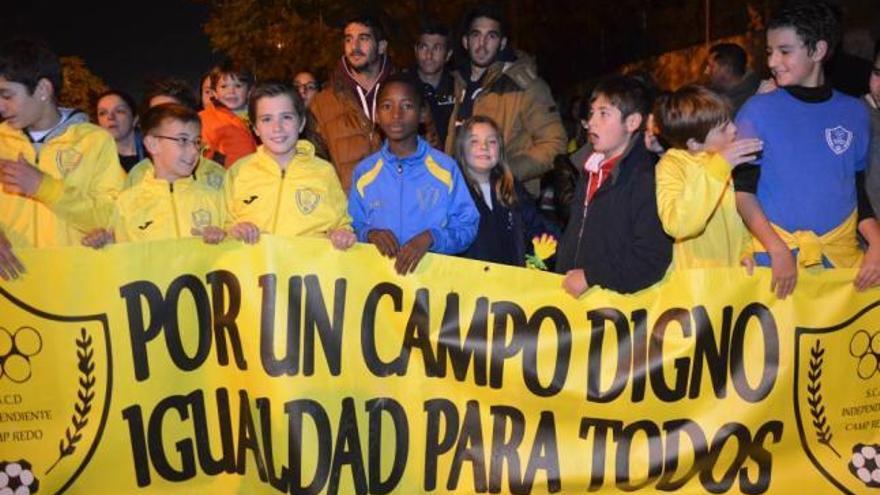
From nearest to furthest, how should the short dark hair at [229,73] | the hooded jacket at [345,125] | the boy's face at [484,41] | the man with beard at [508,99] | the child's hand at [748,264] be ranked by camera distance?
1. the child's hand at [748,264]
2. the hooded jacket at [345,125]
3. the man with beard at [508,99]
4. the boy's face at [484,41]
5. the short dark hair at [229,73]

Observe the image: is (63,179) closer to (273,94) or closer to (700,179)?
(273,94)

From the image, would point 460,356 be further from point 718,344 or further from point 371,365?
point 718,344

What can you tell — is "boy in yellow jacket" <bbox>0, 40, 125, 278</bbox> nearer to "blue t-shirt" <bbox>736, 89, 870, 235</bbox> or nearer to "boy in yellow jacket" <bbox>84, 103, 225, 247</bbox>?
"boy in yellow jacket" <bbox>84, 103, 225, 247</bbox>

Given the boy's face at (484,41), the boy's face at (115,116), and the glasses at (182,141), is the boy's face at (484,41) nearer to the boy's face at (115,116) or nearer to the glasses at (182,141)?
the boy's face at (115,116)

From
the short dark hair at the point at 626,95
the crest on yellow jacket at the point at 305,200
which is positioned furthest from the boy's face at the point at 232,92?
the short dark hair at the point at 626,95

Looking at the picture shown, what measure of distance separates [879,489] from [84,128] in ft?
14.0

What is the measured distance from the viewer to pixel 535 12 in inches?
1146

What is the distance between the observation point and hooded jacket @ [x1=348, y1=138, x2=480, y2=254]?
5641 millimetres

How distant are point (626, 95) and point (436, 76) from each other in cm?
261

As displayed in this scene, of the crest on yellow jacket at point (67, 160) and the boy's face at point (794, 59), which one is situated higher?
the boy's face at point (794, 59)

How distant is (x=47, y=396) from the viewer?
5.01 metres

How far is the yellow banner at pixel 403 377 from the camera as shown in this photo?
503 centimetres

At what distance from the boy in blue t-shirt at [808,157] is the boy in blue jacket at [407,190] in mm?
1391

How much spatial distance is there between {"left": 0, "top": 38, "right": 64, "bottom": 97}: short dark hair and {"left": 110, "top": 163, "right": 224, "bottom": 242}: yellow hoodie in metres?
0.70
